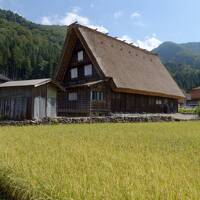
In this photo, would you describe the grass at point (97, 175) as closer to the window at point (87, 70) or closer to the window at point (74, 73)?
the window at point (87, 70)

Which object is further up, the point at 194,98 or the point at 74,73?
the point at 74,73

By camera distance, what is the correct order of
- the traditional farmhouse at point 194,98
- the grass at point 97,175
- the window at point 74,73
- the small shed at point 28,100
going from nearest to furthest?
the grass at point 97,175 → the small shed at point 28,100 → the window at point 74,73 → the traditional farmhouse at point 194,98

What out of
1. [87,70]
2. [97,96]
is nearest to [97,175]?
[97,96]

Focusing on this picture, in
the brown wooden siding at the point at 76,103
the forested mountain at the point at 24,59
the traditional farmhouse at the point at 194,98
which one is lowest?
the brown wooden siding at the point at 76,103

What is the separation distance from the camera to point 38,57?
201 ft

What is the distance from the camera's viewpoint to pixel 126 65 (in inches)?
1017

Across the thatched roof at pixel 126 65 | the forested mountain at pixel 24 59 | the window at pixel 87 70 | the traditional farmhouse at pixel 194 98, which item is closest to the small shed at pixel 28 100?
the thatched roof at pixel 126 65

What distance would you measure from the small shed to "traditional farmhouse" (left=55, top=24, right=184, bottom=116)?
155 inches

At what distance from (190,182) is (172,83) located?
28727 mm

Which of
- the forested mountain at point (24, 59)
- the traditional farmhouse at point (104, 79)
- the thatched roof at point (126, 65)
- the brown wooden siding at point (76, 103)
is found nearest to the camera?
the brown wooden siding at point (76, 103)

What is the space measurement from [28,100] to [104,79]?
7.00 m

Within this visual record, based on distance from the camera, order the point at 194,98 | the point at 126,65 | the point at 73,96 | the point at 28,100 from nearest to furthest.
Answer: the point at 28,100 < the point at 73,96 < the point at 126,65 < the point at 194,98

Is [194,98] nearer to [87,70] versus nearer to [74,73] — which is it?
[74,73]

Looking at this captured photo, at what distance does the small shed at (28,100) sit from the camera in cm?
1706
